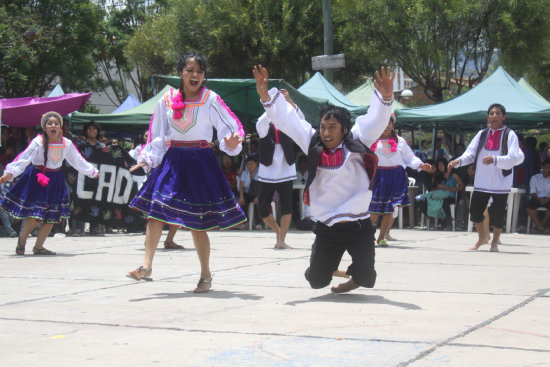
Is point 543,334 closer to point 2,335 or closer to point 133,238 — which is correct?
point 2,335

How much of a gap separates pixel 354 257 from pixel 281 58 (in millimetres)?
Result: 23015

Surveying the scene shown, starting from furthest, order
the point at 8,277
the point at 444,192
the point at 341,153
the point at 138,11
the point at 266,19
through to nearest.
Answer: the point at 138,11, the point at 266,19, the point at 444,192, the point at 8,277, the point at 341,153

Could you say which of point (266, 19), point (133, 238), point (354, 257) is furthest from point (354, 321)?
point (266, 19)

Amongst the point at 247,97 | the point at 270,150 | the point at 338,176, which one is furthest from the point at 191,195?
the point at 247,97

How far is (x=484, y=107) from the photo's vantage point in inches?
603

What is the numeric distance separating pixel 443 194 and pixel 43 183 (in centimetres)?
839

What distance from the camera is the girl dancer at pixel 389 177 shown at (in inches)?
421

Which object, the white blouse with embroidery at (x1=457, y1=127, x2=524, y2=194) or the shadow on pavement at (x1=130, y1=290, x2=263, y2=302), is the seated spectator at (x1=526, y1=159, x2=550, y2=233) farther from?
the shadow on pavement at (x1=130, y1=290, x2=263, y2=302)

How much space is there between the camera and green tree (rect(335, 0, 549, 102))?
908 inches

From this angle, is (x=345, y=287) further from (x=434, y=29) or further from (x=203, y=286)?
(x=434, y=29)

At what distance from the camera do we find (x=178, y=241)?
12.0 meters

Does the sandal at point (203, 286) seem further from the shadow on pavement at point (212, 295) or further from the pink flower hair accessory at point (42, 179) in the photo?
the pink flower hair accessory at point (42, 179)

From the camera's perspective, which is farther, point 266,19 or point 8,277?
point 266,19

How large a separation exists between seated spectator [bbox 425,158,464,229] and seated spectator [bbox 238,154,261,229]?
3369mm
